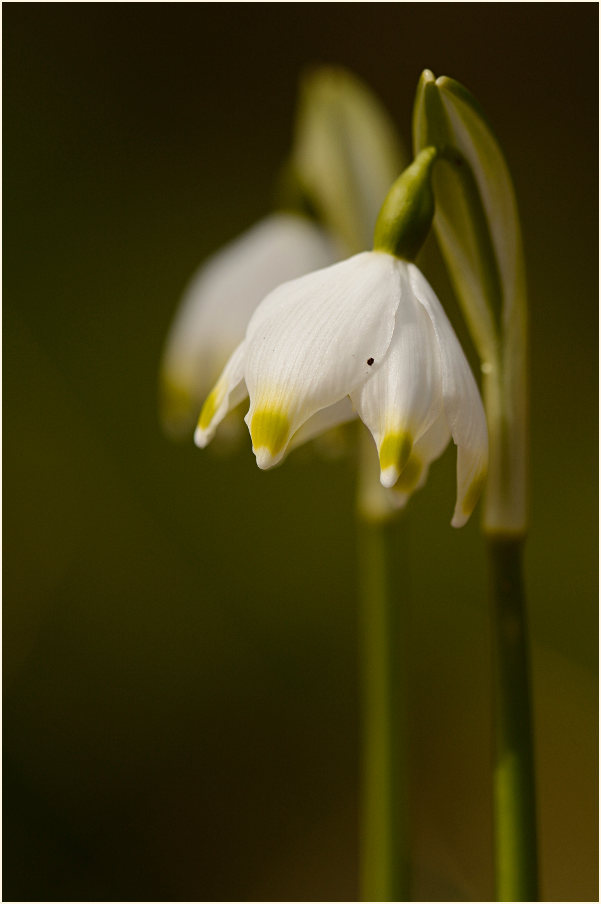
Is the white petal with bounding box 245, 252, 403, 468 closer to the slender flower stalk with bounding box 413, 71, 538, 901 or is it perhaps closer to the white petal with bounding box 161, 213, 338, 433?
the slender flower stalk with bounding box 413, 71, 538, 901

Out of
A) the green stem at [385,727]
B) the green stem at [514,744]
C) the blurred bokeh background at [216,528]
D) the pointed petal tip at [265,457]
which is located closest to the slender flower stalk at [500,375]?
the green stem at [514,744]

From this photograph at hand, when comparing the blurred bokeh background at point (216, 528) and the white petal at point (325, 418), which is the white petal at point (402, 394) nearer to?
the white petal at point (325, 418)

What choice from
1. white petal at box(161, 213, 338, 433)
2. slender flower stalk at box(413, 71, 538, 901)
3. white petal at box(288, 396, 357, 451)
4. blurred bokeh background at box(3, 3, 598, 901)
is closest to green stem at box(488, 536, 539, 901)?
slender flower stalk at box(413, 71, 538, 901)

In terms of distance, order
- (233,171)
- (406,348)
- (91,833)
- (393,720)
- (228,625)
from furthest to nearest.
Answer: (233,171) → (228,625) → (91,833) → (393,720) → (406,348)

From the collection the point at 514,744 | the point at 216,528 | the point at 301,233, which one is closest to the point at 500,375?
the point at 514,744

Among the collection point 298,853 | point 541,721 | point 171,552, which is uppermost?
point 171,552

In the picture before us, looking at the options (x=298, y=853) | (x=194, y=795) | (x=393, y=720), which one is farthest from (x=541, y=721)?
(x=393, y=720)

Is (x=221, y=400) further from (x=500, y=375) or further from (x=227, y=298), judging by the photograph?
(x=227, y=298)

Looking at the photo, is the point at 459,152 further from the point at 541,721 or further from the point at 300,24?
the point at 300,24
